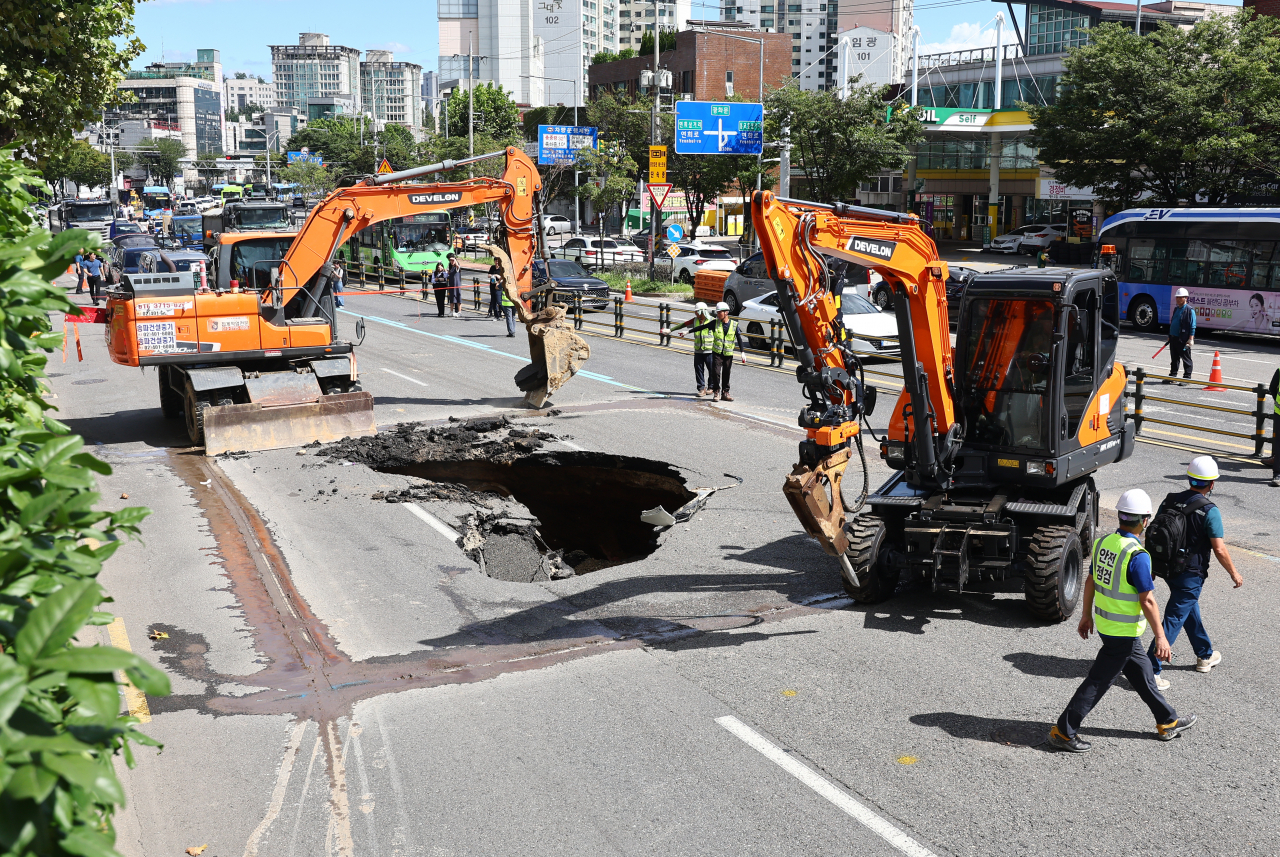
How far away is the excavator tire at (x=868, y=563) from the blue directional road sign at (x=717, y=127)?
32.8m

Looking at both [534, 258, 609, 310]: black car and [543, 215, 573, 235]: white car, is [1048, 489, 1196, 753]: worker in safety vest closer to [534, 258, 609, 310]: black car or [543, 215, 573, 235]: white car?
[534, 258, 609, 310]: black car

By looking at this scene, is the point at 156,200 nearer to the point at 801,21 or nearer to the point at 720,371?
the point at 720,371

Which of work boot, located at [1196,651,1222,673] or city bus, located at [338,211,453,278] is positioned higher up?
city bus, located at [338,211,453,278]

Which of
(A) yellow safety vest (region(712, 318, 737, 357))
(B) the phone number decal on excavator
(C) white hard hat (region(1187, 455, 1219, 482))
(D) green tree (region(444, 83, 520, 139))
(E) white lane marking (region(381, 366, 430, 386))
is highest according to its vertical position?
(D) green tree (region(444, 83, 520, 139))

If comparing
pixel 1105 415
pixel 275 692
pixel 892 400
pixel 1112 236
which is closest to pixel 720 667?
pixel 275 692

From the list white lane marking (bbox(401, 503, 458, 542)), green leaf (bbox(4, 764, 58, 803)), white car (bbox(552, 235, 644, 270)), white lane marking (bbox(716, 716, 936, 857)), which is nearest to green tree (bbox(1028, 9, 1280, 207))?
white car (bbox(552, 235, 644, 270))

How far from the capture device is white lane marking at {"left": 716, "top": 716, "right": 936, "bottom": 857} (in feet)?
20.2

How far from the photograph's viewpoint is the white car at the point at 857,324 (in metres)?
24.4

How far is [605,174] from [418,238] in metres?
17.3

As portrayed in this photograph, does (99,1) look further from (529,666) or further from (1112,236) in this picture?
(1112,236)

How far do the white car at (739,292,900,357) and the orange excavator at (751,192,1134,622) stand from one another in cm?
1278

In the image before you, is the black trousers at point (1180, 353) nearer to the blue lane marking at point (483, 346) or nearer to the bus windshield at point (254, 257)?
the blue lane marking at point (483, 346)

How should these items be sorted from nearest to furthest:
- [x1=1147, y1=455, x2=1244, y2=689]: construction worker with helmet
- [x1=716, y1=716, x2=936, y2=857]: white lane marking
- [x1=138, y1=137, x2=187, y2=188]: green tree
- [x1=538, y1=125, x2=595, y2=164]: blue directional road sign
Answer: [x1=716, y1=716, x2=936, y2=857]: white lane marking < [x1=1147, y1=455, x2=1244, y2=689]: construction worker with helmet < [x1=538, y1=125, x2=595, y2=164]: blue directional road sign < [x1=138, y1=137, x2=187, y2=188]: green tree

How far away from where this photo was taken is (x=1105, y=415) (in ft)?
35.3
